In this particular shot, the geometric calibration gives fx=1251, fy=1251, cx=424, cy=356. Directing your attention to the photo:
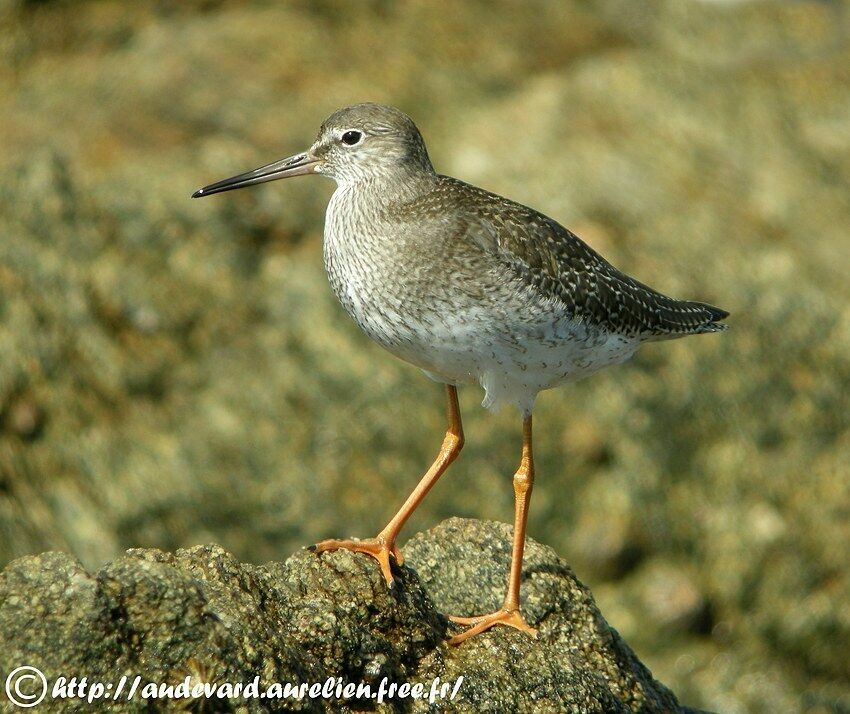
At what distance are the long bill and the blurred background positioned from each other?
389 cm

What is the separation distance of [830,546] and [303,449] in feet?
17.6

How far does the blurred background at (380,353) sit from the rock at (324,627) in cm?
395

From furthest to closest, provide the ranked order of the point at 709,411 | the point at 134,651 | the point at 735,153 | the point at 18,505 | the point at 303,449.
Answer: the point at 735,153 < the point at 709,411 < the point at 303,449 < the point at 18,505 < the point at 134,651

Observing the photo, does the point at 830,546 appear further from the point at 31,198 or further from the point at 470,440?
the point at 31,198

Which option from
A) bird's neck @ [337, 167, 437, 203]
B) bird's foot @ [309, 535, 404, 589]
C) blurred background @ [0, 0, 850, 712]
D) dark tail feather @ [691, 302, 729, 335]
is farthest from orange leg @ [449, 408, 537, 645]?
blurred background @ [0, 0, 850, 712]

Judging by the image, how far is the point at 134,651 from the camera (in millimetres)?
5305

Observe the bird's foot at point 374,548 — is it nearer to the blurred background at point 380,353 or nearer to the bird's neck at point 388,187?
the bird's neck at point 388,187

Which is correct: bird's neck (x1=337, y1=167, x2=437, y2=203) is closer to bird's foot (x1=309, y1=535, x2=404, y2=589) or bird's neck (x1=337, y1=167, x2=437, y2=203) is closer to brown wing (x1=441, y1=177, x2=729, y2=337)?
brown wing (x1=441, y1=177, x2=729, y2=337)

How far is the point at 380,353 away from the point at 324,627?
20.4 ft

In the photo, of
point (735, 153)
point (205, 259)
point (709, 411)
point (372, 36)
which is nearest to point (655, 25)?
point (735, 153)

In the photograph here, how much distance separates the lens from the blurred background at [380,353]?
459 inches

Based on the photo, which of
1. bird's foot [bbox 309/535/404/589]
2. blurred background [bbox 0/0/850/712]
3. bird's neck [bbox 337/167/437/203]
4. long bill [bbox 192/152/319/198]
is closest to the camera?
bird's foot [bbox 309/535/404/589]

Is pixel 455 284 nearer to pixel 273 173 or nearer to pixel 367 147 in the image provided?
pixel 367 147

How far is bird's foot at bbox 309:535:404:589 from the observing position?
6.88 meters
